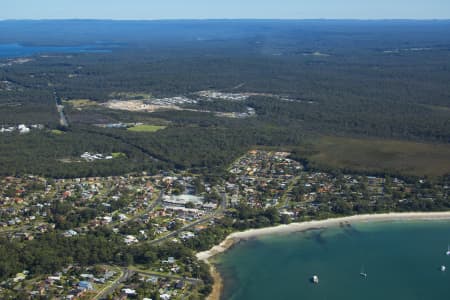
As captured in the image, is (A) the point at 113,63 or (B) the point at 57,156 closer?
(B) the point at 57,156

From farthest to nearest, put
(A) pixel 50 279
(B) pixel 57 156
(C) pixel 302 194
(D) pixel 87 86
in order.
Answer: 1. (D) pixel 87 86
2. (B) pixel 57 156
3. (C) pixel 302 194
4. (A) pixel 50 279

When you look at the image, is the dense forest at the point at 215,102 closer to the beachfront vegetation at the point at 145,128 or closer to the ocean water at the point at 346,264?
the beachfront vegetation at the point at 145,128

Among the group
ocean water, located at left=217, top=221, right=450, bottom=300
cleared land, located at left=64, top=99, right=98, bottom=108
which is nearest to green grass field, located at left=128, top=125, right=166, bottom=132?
cleared land, located at left=64, top=99, right=98, bottom=108

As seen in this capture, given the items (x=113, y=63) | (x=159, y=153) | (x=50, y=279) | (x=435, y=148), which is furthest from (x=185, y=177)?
(x=113, y=63)

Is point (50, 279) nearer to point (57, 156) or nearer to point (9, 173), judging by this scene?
point (9, 173)

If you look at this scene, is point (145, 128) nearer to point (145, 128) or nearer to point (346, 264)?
point (145, 128)

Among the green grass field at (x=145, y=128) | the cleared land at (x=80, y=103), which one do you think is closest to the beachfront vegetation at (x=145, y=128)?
the green grass field at (x=145, y=128)

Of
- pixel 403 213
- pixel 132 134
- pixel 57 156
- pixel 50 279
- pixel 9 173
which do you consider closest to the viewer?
pixel 50 279
